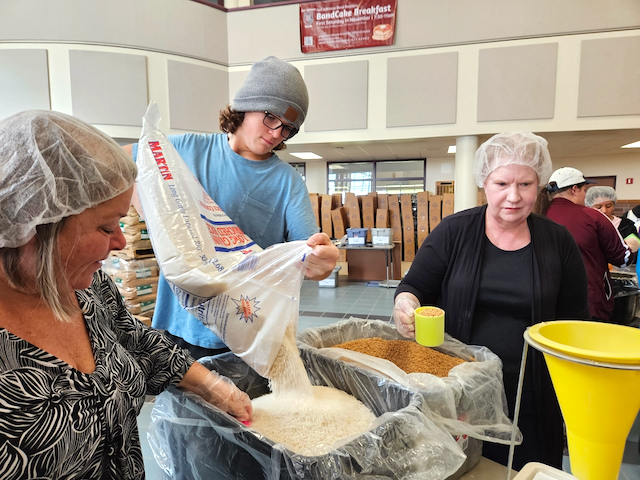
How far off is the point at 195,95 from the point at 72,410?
6321 mm

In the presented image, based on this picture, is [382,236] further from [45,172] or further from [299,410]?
[45,172]

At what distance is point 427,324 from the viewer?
110 centimetres

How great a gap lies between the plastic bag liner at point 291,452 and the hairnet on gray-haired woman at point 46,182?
0.38 meters

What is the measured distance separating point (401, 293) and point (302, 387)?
1.97ft

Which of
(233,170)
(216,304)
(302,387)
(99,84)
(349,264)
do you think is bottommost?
(349,264)

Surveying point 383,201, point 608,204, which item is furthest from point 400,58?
point 608,204

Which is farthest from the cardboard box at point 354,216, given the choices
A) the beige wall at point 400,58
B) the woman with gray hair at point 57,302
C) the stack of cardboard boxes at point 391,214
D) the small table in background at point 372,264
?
the woman with gray hair at point 57,302

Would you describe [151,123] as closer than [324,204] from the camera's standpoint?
Yes

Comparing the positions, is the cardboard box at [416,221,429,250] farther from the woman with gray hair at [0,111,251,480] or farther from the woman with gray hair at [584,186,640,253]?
the woman with gray hair at [0,111,251,480]

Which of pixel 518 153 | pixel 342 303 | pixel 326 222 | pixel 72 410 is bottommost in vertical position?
pixel 342 303

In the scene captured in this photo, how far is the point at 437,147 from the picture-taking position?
679 centimetres

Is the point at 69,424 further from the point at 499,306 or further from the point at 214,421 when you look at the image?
the point at 499,306

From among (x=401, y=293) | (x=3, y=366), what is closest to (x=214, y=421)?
(x=3, y=366)

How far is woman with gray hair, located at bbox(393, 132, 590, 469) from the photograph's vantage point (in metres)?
1.26
